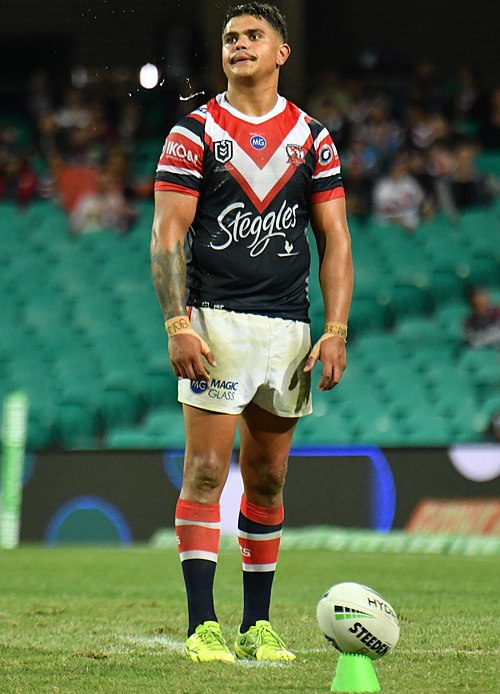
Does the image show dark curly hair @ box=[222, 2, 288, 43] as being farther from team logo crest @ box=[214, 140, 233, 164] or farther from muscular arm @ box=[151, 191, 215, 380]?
muscular arm @ box=[151, 191, 215, 380]

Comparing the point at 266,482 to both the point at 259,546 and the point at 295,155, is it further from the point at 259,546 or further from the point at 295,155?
the point at 295,155

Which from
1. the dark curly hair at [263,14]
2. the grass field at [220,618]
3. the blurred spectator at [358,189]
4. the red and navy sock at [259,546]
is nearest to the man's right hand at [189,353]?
the red and navy sock at [259,546]

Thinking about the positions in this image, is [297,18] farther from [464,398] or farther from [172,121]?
[464,398]

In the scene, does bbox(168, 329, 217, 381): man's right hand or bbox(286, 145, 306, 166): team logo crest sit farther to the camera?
bbox(286, 145, 306, 166): team logo crest

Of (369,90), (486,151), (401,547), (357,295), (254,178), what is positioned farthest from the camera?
(369,90)

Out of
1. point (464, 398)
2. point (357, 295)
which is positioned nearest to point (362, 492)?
point (464, 398)

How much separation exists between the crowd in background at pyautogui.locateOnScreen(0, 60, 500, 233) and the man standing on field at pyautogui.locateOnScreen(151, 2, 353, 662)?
8.37 metres

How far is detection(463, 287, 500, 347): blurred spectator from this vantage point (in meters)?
12.0

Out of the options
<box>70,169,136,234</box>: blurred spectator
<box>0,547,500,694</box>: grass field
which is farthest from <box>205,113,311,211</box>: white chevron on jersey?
<box>70,169,136,234</box>: blurred spectator

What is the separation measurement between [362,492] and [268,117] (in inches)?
226

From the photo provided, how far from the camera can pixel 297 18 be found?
58.5ft

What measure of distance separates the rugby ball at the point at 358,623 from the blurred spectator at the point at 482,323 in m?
8.54

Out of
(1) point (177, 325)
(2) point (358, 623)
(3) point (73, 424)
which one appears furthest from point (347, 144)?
(2) point (358, 623)

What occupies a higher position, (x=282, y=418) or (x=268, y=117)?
(x=268, y=117)
